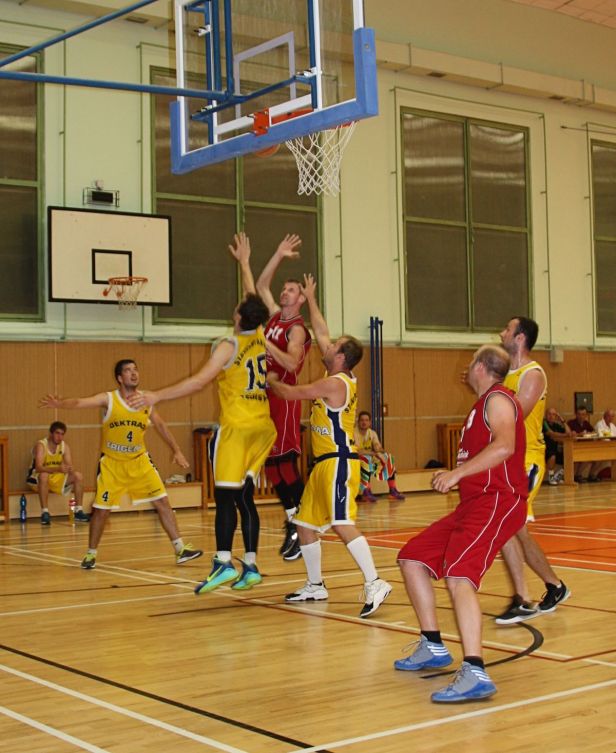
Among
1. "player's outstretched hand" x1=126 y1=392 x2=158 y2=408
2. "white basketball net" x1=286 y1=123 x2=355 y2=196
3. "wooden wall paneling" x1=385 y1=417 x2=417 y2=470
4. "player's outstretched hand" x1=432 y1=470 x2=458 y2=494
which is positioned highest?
"white basketball net" x1=286 y1=123 x2=355 y2=196

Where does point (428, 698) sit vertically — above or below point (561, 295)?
below

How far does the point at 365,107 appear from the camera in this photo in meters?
7.39

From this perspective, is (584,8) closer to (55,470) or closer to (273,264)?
(55,470)

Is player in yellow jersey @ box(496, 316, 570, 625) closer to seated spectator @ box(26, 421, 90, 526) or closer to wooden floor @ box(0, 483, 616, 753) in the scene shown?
wooden floor @ box(0, 483, 616, 753)

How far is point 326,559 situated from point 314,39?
4.64 m

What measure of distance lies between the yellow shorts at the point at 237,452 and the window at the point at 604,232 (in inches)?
611

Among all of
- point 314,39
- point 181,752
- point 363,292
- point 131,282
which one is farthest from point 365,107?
point 363,292

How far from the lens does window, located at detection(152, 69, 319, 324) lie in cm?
1662

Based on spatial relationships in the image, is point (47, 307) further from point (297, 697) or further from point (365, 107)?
point (297, 697)

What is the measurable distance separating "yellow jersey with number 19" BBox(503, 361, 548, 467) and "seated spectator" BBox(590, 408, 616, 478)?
13.3 meters

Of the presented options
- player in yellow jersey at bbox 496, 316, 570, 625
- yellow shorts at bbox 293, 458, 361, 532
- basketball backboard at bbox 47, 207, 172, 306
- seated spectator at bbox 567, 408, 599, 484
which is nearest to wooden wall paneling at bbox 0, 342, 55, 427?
basketball backboard at bbox 47, 207, 172, 306

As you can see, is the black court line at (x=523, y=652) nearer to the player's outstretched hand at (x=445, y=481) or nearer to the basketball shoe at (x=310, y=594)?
the player's outstretched hand at (x=445, y=481)

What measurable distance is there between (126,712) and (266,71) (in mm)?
5365

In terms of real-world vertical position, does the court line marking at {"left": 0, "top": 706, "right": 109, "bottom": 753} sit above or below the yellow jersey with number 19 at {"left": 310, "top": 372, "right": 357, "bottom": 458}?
below
